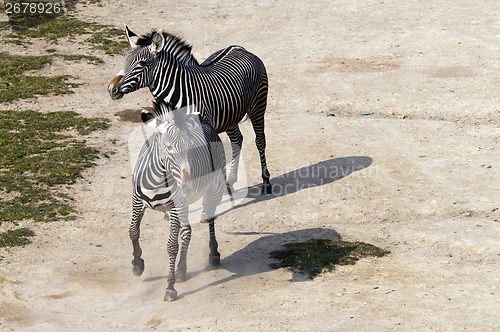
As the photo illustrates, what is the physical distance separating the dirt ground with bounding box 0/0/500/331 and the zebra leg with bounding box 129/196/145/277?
207 mm

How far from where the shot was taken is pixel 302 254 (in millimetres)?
10539

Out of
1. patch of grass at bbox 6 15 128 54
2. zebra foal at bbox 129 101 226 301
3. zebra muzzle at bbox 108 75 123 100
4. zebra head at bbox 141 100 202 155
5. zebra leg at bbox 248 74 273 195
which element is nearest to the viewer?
zebra head at bbox 141 100 202 155

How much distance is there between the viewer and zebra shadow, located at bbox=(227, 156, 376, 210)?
518 inches

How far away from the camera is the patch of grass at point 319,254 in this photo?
10219mm

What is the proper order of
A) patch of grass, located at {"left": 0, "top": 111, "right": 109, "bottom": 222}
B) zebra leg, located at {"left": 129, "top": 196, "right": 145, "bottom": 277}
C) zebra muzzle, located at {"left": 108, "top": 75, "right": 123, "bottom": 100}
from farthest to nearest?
patch of grass, located at {"left": 0, "top": 111, "right": 109, "bottom": 222}
zebra muzzle, located at {"left": 108, "top": 75, "right": 123, "bottom": 100}
zebra leg, located at {"left": 129, "top": 196, "right": 145, "bottom": 277}

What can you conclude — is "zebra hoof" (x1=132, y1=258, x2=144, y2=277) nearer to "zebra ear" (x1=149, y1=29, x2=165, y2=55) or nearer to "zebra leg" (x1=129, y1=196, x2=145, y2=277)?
"zebra leg" (x1=129, y1=196, x2=145, y2=277)

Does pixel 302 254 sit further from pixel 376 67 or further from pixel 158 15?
pixel 158 15

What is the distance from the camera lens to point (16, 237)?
1106 cm

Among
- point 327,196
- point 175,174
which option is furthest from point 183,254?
point 327,196

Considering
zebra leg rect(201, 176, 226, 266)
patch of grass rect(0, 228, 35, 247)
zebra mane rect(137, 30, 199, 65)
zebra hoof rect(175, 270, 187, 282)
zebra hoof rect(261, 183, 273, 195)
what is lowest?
zebra hoof rect(261, 183, 273, 195)

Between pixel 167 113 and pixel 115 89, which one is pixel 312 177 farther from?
pixel 167 113

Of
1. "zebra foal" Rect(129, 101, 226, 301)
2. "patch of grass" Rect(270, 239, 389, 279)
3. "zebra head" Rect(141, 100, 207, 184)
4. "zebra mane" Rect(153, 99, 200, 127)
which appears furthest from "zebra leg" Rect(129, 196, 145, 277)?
"patch of grass" Rect(270, 239, 389, 279)

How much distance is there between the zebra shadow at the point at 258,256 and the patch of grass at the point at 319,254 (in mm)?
162

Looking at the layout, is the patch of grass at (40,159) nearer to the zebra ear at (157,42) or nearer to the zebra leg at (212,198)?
the zebra leg at (212,198)
